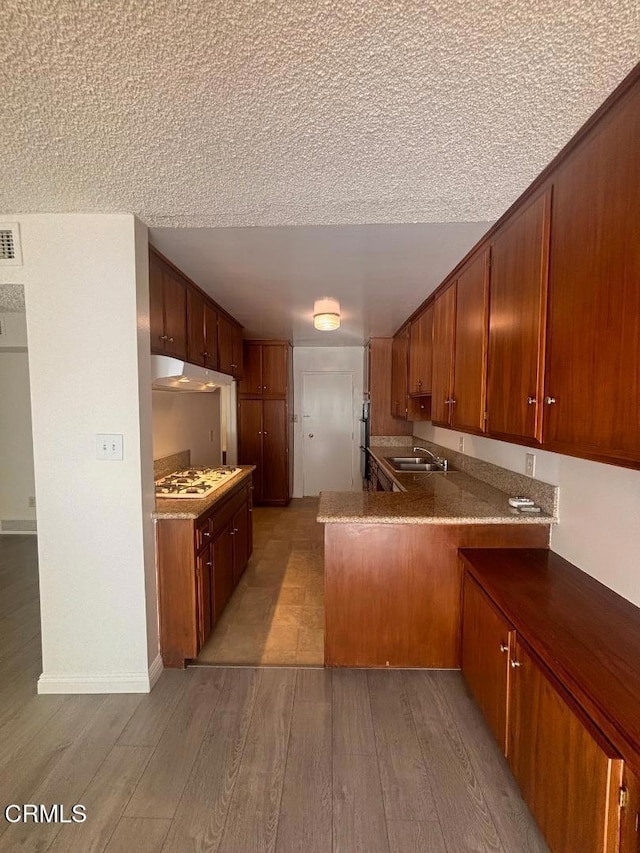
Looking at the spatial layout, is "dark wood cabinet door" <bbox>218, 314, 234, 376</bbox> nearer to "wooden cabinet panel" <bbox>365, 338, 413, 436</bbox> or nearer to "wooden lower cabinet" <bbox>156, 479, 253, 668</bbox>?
"wooden lower cabinet" <bbox>156, 479, 253, 668</bbox>

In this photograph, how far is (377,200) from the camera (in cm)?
169

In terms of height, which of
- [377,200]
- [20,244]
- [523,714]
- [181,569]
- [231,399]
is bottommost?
[523,714]

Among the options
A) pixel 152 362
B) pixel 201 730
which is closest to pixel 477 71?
pixel 152 362

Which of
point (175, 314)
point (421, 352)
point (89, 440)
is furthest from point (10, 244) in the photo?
point (421, 352)

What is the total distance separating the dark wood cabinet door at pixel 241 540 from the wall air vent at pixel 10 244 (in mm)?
2029

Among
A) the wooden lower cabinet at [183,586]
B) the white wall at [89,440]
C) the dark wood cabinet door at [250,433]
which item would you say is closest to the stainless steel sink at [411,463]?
the dark wood cabinet door at [250,433]

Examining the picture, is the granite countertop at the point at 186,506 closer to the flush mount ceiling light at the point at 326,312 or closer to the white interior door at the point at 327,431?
the flush mount ceiling light at the point at 326,312

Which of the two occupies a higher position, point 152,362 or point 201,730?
point 152,362

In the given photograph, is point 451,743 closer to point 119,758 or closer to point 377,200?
point 119,758

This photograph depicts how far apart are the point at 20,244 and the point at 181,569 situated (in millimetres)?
1830

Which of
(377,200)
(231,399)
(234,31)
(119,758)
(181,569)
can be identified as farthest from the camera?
(231,399)

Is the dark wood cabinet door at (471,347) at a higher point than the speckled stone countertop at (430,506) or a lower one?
higher

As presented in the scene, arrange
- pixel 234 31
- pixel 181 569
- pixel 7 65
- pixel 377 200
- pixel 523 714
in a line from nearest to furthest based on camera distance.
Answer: pixel 234 31 → pixel 7 65 → pixel 523 714 → pixel 377 200 → pixel 181 569

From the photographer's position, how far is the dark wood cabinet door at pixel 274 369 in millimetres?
5270
